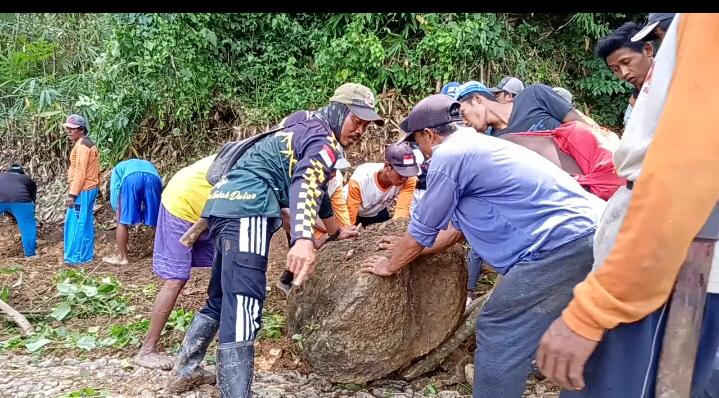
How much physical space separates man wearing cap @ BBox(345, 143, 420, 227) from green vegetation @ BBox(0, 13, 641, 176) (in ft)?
12.1

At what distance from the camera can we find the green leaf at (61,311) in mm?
5062

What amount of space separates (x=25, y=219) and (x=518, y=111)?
6.83 meters

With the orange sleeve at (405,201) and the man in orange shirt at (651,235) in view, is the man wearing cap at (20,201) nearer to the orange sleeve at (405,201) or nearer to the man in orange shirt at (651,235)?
the orange sleeve at (405,201)

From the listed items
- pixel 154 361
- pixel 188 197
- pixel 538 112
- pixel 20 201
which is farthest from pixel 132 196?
pixel 538 112

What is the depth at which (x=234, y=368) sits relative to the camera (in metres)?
3.20

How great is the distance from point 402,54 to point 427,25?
58cm

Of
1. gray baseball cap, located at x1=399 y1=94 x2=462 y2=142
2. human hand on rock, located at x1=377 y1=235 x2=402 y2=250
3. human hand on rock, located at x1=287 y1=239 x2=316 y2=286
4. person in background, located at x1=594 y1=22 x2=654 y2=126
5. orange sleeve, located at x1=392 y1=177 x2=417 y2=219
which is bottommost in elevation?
orange sleeve, located at x1=392 y1=177 x2=417 y2=219

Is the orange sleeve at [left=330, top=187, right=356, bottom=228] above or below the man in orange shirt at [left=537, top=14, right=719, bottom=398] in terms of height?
below

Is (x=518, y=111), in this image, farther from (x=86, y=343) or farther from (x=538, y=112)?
(x=86, y=343)

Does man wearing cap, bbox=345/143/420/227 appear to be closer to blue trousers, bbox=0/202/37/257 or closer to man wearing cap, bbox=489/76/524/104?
man wearing cap, bbox=489/76/524/104

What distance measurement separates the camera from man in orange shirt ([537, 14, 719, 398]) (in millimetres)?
1213

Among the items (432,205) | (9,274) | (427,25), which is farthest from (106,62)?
(432,205)

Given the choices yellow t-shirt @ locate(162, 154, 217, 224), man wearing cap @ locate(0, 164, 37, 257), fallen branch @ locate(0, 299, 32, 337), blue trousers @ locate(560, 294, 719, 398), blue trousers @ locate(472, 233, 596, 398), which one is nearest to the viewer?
blue trousers @ locate(560, 294, 719, 398)

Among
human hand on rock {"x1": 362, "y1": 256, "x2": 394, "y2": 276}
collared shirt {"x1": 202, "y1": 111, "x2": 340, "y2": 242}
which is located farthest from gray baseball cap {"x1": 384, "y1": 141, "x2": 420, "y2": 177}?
human hand on rock {"x1": 362, "y1": 256, "x2": 394, "y2": 276}
